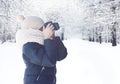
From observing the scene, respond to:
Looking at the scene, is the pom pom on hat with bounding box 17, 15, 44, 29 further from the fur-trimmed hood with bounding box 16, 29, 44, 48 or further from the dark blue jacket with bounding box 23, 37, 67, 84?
the dark blue jacket with bounding box 23, 37, 67, 84

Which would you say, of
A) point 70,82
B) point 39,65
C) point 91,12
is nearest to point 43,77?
point 39,65

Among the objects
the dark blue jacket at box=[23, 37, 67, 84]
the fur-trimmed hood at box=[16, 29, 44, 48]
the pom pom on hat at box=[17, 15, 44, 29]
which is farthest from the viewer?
the pom pom on hat at box=[17, 15, 44, 29]

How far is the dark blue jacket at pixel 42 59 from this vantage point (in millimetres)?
3832

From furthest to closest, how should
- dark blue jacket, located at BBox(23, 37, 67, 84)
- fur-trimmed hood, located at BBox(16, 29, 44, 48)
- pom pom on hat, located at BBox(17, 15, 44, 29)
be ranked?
1. pom pom on hat, located at BBox(17, 15, 44, 29)
2. fur-trimmed hood, located at BBox(16, 29, 44, 48)
3. dark blue jacket, located at BBox(23, 37, 67, 84)

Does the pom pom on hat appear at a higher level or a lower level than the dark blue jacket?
Result: higher

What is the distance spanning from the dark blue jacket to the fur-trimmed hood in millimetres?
60

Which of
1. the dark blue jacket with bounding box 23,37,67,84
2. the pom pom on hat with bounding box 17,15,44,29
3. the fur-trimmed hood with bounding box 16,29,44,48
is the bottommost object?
the dark blue jacket with bounding box 23,37,67,84

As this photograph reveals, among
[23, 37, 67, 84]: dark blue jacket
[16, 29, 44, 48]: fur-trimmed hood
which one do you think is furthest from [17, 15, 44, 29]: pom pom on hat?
[23, 37, 67, 84]: dark blue jacket

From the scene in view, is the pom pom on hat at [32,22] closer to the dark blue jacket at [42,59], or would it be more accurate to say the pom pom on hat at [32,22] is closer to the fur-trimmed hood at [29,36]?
the fur-trimmed hood at [29,36]

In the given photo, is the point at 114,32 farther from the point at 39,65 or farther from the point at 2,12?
the point at 39,65

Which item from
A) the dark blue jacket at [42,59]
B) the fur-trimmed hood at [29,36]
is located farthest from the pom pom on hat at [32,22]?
the dark blue jacket at [42,59]

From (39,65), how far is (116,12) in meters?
26.4

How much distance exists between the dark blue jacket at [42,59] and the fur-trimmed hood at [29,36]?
60mm

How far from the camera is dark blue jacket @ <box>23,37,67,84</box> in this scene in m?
3.83
